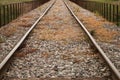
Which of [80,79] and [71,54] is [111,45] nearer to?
[71,54]

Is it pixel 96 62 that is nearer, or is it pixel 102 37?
pixel 96 62

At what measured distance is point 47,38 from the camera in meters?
11.4

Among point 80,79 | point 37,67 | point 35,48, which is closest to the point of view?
point 80,79

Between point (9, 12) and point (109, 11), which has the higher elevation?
point (109, 11)

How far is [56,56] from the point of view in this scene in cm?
841

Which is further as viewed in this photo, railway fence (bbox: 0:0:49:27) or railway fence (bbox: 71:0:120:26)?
railway fence (bbox: 71:0:120:26)

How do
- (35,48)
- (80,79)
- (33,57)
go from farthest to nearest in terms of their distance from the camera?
(35,48), (33,57), (80,79)

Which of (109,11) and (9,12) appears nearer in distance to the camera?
(109,11)

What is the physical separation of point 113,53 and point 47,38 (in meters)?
3.29

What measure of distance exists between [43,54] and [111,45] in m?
2.31

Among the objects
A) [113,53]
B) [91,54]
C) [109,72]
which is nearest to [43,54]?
[91,54]

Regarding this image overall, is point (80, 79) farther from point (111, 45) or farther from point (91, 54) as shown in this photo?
point (111, 45)

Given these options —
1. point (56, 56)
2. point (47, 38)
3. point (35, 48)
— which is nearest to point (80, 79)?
point (56, 56)

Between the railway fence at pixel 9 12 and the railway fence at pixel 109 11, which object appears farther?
the railway fence at pixel 109 11
